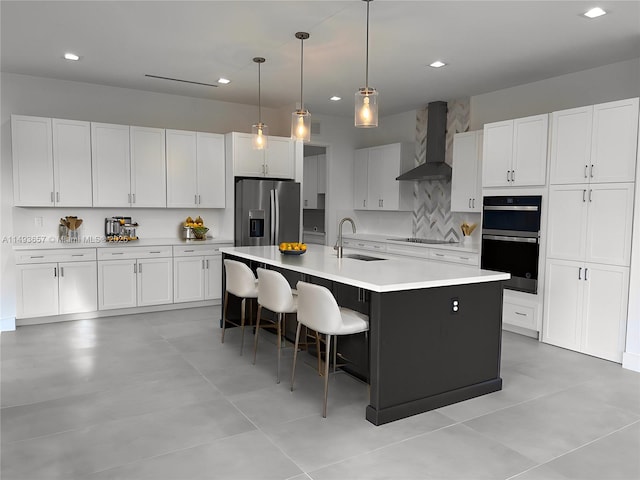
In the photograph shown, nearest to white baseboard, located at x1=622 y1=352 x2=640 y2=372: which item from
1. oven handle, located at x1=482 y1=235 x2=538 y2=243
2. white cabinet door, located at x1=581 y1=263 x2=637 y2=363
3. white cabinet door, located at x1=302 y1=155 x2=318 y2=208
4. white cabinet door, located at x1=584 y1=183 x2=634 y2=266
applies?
white cabinet door, located at x1=581 y1=263 x2=637 y2=363

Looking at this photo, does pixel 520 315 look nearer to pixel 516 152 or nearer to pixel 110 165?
pixel 516 152

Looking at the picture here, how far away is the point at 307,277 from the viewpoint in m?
4.20

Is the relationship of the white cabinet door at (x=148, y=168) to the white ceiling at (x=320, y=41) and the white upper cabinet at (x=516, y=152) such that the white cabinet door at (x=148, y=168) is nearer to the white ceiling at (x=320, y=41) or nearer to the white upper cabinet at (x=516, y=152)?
the white ceiling at (x=320, y=41)

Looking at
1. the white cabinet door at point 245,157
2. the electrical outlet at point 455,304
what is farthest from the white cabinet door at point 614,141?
the white cabinet door at point 245,157

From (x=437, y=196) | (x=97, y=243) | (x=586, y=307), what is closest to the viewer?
(x=586, y=307)

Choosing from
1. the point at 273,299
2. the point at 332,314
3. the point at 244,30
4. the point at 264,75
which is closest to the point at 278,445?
the point at 332,314

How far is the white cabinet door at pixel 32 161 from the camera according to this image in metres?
5.23

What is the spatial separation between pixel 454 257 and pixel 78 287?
4.40 m

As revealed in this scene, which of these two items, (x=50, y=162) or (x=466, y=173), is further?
(x=466, y=173)

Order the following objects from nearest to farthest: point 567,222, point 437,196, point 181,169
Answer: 1. point 567,222
2. point 181,169
3. point 437,196

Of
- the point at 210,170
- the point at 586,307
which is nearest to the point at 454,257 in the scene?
the point at 586,307

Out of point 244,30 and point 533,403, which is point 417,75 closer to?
point 244,30

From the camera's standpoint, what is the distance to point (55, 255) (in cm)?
527

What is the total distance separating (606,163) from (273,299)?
3.11 metres
